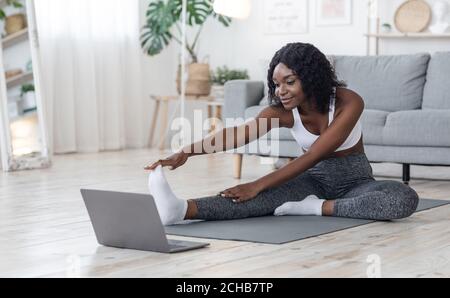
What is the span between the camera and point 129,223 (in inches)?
111

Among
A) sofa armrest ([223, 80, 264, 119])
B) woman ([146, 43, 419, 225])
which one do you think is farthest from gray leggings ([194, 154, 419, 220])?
sofa armrest ([223, 80, 264, 119])

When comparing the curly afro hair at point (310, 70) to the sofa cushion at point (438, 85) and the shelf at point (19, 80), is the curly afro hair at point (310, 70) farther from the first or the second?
the shelf at point (19, 80)

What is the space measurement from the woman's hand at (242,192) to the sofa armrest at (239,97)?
2075mm

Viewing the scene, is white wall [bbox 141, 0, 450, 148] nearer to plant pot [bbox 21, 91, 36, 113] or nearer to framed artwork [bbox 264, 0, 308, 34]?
framed artwork [bbox 264, 0, 308, 34]

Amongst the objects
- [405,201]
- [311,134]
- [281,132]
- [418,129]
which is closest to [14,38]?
[281,132]

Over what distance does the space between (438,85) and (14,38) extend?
2732mm

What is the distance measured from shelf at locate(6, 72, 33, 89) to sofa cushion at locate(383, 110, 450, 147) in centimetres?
244

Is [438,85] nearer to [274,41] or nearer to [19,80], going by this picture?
[274,41]

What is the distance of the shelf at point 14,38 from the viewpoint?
5.84m

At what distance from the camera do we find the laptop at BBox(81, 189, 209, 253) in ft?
8.99

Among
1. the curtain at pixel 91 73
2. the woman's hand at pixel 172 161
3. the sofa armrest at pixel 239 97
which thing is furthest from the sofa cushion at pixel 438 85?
the curtain at pixel 91 73

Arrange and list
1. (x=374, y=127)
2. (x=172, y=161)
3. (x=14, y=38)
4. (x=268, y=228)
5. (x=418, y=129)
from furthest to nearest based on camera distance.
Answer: (x=14, y=38) < (x=374, y=127) < (x=418, y=129) < (x=268, y=228) < (x=172, y=161)
